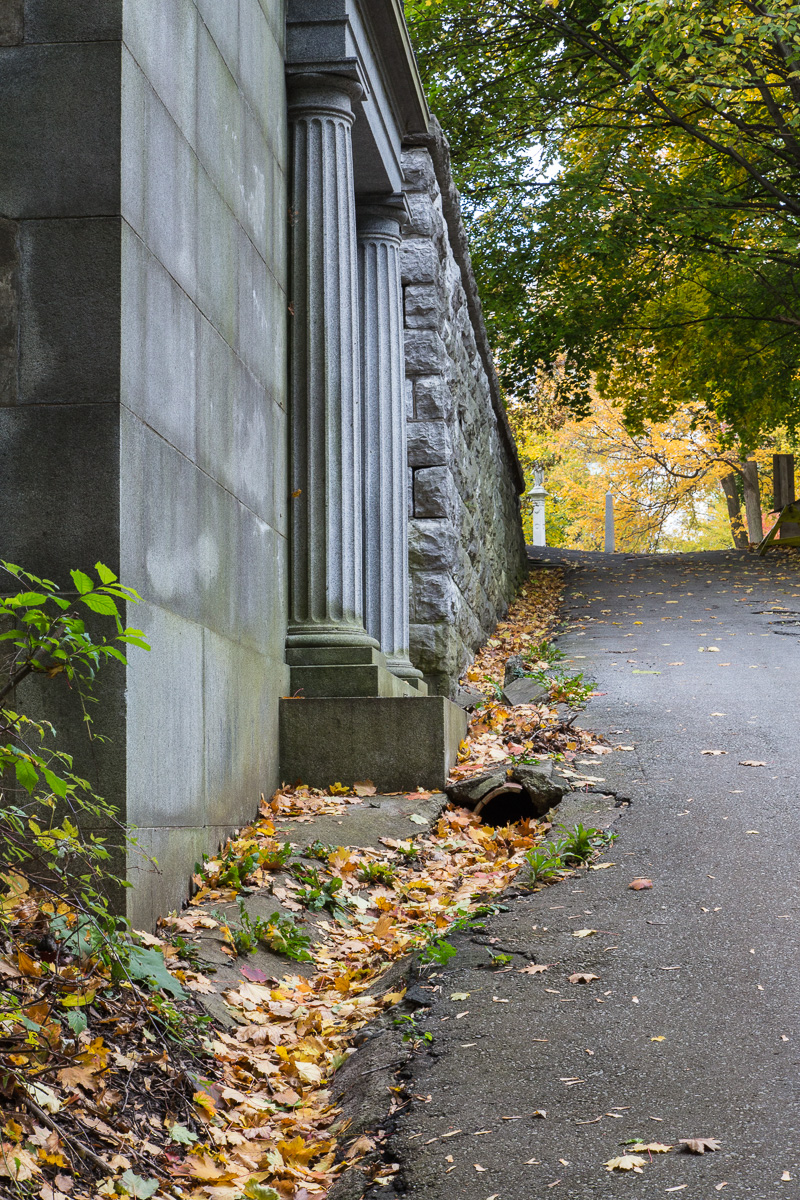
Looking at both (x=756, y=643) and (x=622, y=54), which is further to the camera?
(x=622, y=54)

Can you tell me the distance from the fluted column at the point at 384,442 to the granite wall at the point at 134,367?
8.47 ft

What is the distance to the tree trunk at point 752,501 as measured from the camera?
26047 mm

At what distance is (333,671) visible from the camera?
618 cm

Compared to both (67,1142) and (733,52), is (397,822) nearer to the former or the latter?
(67,1142)

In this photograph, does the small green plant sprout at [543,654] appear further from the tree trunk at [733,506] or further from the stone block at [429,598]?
the tree trunk at [733,506]

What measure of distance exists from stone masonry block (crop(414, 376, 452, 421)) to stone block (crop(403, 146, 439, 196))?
58.2 inches

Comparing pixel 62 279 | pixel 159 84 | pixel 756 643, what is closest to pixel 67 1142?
pixel 62 279

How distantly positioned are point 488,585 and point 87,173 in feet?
26.9

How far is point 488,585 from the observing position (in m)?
11.6

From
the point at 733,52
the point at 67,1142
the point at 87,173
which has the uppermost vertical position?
the point at 733,52

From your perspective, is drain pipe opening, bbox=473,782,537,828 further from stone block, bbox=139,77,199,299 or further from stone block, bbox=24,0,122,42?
stone block, bbox=24,0,122,42

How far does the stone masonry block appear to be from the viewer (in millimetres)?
8539

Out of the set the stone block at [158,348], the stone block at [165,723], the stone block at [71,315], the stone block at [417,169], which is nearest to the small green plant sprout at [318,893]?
the stone block at [165,723]

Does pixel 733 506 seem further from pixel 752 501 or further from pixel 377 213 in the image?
pixel 377 213
